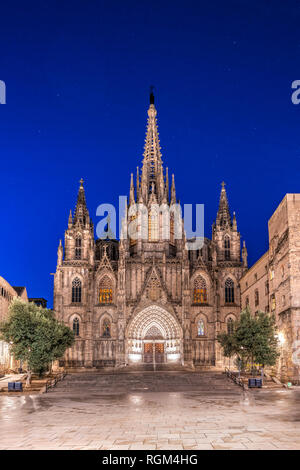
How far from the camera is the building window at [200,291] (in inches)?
2330

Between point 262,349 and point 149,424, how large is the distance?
69.3 feet

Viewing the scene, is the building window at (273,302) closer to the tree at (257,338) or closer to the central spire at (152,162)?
the tree at (257,338)

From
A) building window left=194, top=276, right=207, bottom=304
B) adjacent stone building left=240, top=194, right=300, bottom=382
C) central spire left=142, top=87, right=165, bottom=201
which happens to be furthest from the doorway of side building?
central spire left=142, top=87, right=165, bottom=201

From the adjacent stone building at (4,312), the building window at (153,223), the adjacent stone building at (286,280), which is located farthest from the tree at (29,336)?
the building window at (153,223)

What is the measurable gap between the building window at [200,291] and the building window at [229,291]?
9.05ft

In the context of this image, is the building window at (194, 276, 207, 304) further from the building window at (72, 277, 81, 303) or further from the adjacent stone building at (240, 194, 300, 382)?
the adjacent stone building at (240, 194, 300, 382)

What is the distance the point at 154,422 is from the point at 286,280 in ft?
73.1

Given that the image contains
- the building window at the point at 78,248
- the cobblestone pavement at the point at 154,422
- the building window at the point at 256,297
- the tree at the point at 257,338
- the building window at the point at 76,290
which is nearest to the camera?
the cobblestone pavement at the point at 154,422

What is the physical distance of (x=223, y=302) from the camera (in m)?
59.6

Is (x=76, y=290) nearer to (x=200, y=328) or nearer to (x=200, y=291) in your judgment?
(x=200, y=291)

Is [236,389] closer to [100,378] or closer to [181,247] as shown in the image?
[100,378]

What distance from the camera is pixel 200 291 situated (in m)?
59.5

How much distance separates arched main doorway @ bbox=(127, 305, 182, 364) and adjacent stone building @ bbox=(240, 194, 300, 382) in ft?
53.6
